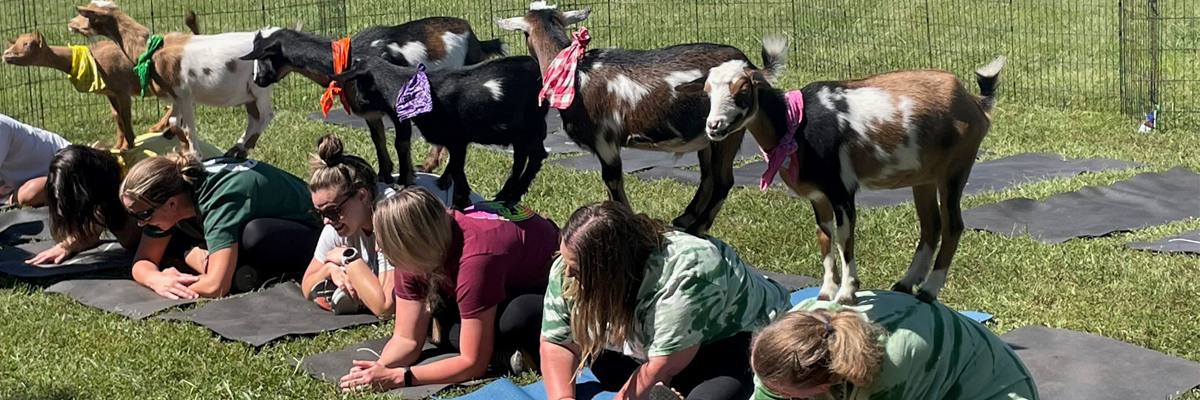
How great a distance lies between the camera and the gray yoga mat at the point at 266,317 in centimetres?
531

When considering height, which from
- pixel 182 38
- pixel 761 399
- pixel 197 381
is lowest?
pixel 197 381

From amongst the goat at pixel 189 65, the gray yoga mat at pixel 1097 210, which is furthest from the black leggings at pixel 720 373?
the goat at pixel 189 65

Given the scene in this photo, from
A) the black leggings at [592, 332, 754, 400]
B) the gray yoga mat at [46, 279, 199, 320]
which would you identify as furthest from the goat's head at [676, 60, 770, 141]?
the gray yoga mat at [46, 279, 199, 320]

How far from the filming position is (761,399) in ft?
10.8

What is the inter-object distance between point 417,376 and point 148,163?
1844 millimetres

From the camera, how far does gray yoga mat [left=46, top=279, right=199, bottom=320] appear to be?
18.7 feet

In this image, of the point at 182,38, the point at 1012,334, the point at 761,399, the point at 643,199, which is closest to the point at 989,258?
the point at 1012,334

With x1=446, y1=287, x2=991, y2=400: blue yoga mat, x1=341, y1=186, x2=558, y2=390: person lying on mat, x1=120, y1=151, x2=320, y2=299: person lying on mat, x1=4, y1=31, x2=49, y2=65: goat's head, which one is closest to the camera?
x1=341, y1=186, x2=558, y2=390: person lying on mat

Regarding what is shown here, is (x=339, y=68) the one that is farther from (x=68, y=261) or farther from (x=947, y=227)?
(x=947, y=227)

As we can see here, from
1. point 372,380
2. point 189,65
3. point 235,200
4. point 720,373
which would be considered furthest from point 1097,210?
point 189,65

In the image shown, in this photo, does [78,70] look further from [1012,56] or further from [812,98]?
[1012,56]

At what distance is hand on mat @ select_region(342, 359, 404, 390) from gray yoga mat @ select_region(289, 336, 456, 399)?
5 cm

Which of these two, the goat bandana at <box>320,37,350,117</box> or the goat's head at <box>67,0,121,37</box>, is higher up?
the goat's head at <box>67,0,121,37</box>

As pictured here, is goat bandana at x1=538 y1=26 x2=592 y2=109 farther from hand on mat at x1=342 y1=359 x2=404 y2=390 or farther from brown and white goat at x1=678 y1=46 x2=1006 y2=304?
hand on mat at x1=342 y1=359 x2=404 y2=390
